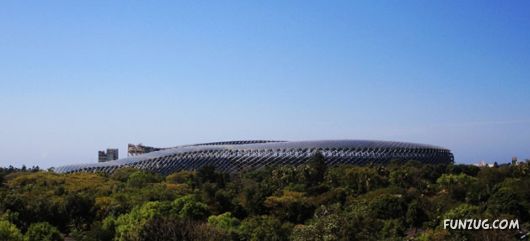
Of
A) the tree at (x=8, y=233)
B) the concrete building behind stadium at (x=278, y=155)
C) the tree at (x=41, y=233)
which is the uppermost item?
the concrete building behind stadium at (x=278, y=155)

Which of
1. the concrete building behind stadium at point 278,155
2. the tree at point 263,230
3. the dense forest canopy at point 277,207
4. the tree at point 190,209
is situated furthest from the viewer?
the concrete building behind stadium at point 278,155

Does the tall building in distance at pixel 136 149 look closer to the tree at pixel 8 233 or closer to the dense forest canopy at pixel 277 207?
the dense forest canopy at pixel 277 207

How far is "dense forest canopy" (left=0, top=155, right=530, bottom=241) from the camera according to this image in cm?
3412

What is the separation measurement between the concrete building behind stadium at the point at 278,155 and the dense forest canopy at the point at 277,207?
26.9 metres

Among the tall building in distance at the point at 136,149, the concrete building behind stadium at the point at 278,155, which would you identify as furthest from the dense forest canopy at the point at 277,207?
the tall building in distance at the point at 136,149

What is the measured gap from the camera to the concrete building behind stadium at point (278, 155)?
106463mm

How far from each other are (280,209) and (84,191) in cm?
2115

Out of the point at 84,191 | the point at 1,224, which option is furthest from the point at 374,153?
the point at 1,224

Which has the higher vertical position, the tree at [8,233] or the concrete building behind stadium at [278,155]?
the concrete building behind stadium at [278,155]

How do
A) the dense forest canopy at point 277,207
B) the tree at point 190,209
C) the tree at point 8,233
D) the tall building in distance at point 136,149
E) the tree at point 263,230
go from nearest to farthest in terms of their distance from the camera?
the dense forest canopy at point 277,207 → the tree at point 8,233 → the tree at point 263,230 → the tree at point 190,209 → the tall building in distance at point 136,149

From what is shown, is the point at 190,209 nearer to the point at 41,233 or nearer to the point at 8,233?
the point at 41,233

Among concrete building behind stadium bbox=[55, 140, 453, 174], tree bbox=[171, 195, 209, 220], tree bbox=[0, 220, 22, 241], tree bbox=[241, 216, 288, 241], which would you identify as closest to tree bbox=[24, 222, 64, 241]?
tree bbox=[0, 220, 22, 241]

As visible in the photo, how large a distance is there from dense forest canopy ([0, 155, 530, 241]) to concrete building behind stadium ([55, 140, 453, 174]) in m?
26.9

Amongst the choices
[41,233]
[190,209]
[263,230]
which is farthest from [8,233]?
[263,230]
